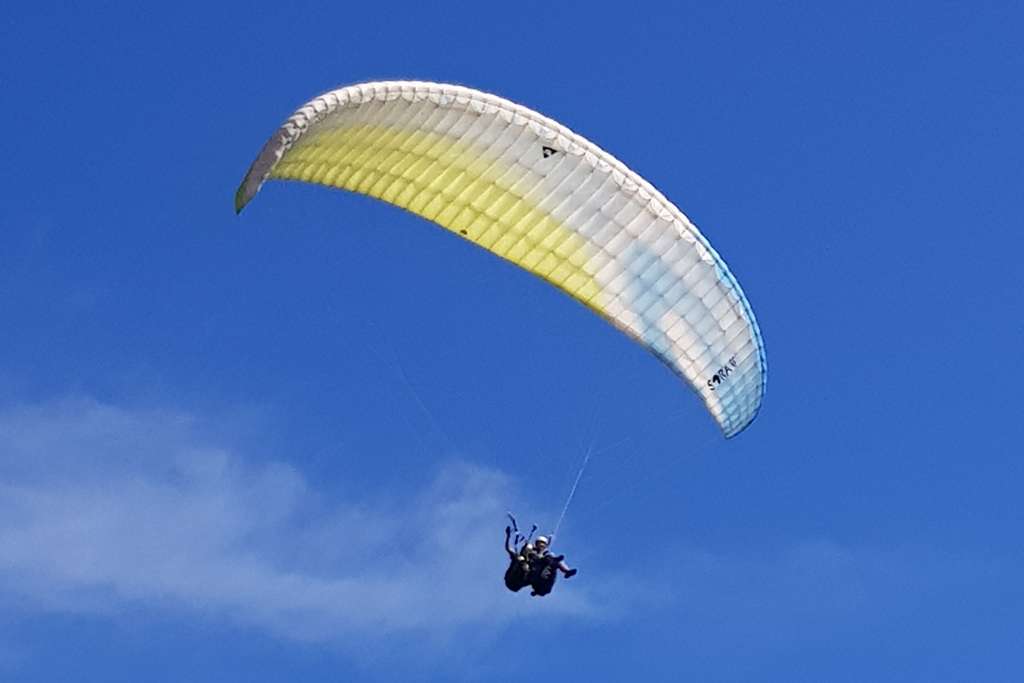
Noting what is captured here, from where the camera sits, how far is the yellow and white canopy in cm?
4941

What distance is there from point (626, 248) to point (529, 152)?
95.0 inches

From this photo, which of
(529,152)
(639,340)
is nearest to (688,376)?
(639,340)

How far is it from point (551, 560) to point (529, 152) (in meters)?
6.73

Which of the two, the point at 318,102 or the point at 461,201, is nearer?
the point at 318,102

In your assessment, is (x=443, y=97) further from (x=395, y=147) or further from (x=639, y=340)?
(x=639, y=340)

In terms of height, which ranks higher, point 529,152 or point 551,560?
point 529,152

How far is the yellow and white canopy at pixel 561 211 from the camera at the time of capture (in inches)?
1945

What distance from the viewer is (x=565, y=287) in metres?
51.7

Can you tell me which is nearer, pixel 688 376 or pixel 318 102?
pixel 318 102

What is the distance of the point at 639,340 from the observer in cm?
5175

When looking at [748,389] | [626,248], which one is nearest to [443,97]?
[626,248]

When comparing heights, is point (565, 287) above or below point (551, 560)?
above

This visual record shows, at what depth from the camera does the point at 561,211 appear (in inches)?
2003

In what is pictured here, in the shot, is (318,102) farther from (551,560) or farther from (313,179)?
(551,560)
